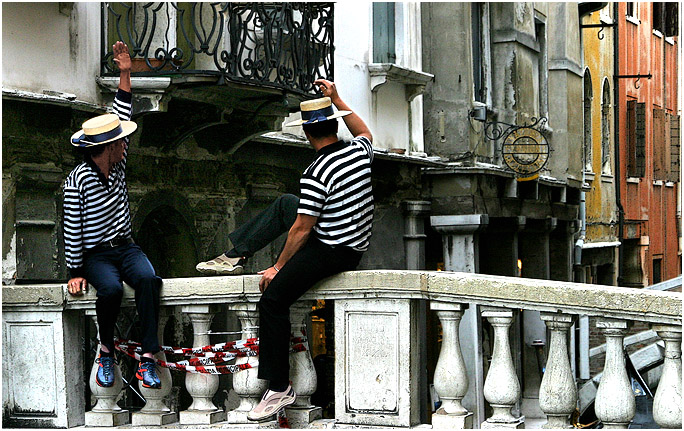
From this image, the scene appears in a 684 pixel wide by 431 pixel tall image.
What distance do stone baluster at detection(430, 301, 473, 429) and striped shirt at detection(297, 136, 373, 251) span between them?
608 mm

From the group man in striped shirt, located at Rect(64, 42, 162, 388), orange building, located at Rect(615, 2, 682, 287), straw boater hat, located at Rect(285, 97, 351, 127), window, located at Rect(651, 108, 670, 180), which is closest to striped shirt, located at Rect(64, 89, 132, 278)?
man in striped shirt, located at Rect(64, 42, 162, 388)

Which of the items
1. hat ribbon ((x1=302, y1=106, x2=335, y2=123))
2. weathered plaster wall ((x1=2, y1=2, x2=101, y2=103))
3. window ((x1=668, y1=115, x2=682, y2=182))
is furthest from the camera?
window ((x1=668, y1=115, x2=682, y2=182))

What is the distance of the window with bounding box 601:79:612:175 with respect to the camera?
27156 millimetres

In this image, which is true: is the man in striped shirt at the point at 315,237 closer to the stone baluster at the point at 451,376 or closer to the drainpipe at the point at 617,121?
the stone baluster at the point at 451,376

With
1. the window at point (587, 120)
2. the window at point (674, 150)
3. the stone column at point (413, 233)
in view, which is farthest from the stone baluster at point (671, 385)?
the window at point (674, 150)

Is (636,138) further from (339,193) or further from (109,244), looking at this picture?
(339,193)

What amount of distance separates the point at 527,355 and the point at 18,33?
1257cm

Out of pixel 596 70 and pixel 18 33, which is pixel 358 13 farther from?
pixel 596 70

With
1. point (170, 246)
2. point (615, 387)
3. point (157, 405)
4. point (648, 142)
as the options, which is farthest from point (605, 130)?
point (615, 387)

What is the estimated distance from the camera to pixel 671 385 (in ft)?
18.0

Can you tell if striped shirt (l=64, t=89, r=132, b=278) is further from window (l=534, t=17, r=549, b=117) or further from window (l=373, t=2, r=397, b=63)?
window (l=534, t=17, r=549, b=117)

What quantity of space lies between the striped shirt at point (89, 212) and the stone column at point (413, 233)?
8.86 m

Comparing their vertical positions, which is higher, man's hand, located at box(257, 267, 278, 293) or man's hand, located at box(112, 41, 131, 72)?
man's hand, located at box(112, 41, 131, 72)

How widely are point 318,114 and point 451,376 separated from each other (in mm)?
1576
